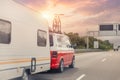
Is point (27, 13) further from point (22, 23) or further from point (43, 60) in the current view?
point (43, 60)

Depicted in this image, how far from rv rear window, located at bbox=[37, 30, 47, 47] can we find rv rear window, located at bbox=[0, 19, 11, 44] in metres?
2.73

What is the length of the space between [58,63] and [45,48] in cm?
279

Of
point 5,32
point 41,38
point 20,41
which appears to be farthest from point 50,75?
point 5,32

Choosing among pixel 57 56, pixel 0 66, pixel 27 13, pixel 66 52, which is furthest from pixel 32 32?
pixel 66 52

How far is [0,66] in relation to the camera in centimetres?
1019

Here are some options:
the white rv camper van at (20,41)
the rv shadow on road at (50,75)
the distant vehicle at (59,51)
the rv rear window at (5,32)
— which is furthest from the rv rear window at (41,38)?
the rv rear window at (5,32)

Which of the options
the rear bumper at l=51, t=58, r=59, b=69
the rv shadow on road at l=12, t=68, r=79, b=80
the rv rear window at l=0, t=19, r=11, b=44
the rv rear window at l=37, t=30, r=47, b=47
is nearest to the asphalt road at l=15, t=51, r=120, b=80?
the rv shadow on road at l=12, t=68, r=79, b=80

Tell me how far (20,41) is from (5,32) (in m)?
0.92

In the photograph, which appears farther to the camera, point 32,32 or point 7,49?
point 32,32

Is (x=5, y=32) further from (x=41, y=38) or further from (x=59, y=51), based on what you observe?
(x=59, y=51)

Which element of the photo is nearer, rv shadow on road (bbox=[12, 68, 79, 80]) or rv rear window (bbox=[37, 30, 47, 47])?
rv rear window (bbox=[37, 30, 47, 47])

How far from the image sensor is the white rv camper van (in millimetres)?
10562

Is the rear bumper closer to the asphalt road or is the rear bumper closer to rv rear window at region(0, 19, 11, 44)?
the asphalt road

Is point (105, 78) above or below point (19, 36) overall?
below
